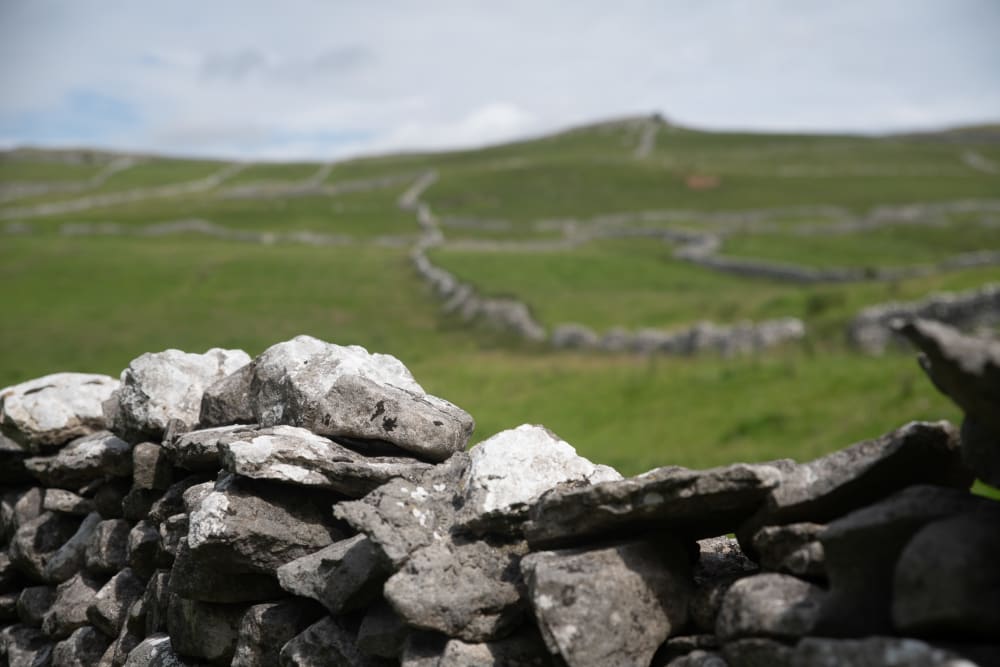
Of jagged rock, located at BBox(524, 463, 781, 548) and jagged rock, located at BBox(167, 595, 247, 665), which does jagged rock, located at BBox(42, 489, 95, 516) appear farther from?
jagged rock, located at BBox(524, 463, 781, 548)

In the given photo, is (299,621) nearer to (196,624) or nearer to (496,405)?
(196,624)

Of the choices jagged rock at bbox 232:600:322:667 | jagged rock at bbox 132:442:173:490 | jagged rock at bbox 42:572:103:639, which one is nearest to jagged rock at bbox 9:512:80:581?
jagged rock at bbox 42:572:103:639

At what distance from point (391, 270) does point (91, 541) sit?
57.8 m

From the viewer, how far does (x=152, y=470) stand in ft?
24.7

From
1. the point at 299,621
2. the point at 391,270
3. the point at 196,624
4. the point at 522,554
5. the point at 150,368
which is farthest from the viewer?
the point at 391,270

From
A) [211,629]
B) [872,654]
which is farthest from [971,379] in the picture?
[211,629]

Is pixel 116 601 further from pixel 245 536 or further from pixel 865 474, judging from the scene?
pixel 865 474

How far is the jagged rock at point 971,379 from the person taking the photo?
343 centimetres

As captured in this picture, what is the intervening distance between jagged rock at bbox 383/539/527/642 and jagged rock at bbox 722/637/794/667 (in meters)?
1.31

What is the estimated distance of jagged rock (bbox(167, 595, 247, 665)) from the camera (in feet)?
20.8

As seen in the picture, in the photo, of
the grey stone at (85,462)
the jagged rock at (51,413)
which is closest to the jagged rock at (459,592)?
the grey stone at (85,462)

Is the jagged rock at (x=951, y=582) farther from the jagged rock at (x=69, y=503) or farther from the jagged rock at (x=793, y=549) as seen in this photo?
the jagged rock at (x=69, y=503)

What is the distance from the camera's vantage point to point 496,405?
2528cm

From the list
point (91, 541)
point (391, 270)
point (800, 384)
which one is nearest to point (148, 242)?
point (391, 270)
